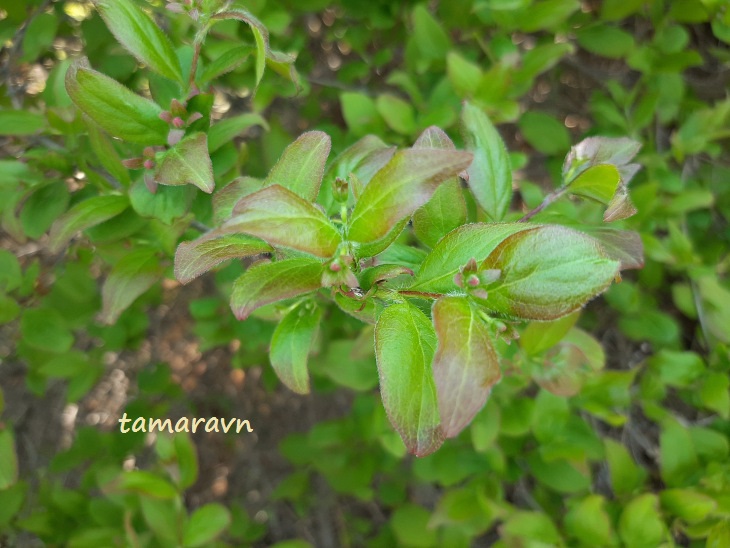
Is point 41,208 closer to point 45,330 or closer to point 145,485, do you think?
point 45,330

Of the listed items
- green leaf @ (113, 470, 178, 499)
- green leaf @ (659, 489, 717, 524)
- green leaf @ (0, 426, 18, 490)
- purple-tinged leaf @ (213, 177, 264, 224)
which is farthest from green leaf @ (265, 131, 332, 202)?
green leaf @ (659, 489, 717, 524)

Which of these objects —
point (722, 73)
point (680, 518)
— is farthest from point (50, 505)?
point (722, 73)

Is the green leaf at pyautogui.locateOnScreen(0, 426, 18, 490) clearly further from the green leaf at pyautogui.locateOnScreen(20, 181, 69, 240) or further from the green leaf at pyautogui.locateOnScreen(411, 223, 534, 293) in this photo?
the green leaf at pyautogui.locateOnScreen(411, 223, 534, 293)

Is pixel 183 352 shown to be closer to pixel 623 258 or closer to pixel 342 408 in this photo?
pixel 342 408

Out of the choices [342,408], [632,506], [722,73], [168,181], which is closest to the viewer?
[168,181]

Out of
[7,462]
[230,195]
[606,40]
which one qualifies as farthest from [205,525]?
[606,40]
